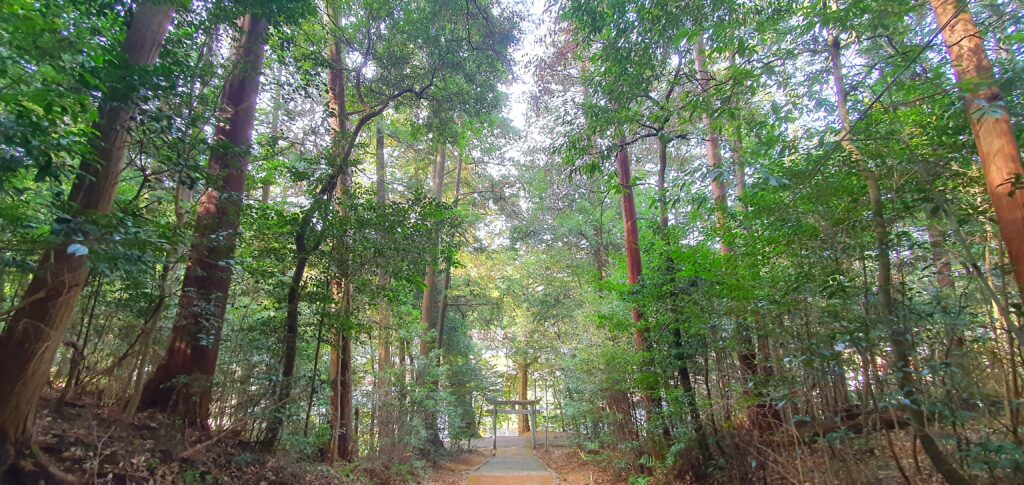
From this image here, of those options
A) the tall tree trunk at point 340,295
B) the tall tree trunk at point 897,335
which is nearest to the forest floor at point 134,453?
the tall tree trunk at point 340,295

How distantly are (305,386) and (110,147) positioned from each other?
3.63m

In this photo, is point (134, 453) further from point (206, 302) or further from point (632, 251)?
point (632, 251)

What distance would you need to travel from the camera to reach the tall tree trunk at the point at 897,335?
277cm

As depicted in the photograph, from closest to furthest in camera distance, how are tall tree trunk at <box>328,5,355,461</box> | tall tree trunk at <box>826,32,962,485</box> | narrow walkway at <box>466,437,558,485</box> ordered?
tall tree trunk at <box>826,32,962,485</box> → tall tree trunk at <box>328,5,355,461</box> → narrow walkway at <box>466,437,558,485</box>

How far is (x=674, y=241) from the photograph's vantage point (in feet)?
19.8

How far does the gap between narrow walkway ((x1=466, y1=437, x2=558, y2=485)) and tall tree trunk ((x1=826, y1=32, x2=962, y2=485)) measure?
6.86 meters

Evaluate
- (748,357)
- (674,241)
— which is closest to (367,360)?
(674,241)

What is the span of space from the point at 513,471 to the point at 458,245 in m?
5.93

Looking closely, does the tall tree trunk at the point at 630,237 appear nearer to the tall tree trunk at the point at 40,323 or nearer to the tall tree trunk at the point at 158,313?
the tall tree trunk at the point at 158,313

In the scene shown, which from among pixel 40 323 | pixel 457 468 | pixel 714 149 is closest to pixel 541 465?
pixel 457 468

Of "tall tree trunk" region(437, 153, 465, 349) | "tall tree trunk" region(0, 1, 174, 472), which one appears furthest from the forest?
"tall tree trunk" region(437, 153, 465, 349)

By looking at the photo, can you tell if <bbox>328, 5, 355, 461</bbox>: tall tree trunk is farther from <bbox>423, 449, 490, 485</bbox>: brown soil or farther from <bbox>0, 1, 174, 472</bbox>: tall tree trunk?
<bbox>0, 1, 174, 472</bbox>: tall tree trunk

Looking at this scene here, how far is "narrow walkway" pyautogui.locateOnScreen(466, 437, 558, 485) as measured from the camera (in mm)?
9008

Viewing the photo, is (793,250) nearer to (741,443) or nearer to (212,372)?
(741,443)
